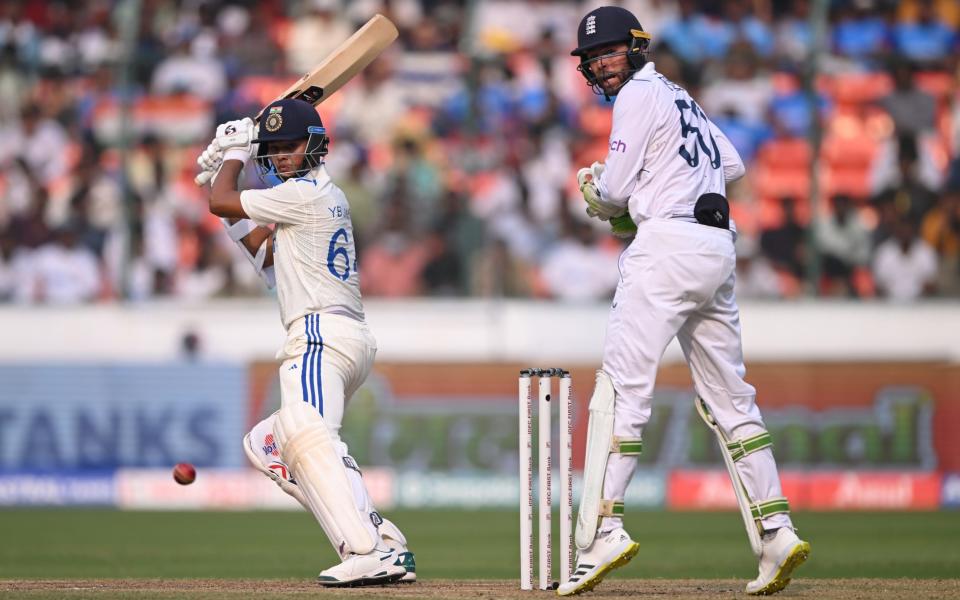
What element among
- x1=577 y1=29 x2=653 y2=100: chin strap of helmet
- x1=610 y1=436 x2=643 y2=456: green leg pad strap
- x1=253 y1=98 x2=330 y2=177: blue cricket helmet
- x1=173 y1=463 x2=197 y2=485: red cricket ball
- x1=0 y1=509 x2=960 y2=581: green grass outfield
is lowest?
x1=0 y1=509 x2=960 y2=581: green grass outfield

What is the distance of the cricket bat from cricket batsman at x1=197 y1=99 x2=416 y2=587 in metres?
0.49

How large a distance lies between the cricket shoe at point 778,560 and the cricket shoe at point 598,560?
64cm

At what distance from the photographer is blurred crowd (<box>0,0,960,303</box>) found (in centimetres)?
1507

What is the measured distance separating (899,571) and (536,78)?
27.7ft

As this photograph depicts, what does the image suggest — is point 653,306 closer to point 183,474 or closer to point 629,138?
point 629,138

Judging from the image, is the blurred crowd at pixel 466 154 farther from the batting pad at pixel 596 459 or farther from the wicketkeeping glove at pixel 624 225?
the batting pad at pixel 596 459

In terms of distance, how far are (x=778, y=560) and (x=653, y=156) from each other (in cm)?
175

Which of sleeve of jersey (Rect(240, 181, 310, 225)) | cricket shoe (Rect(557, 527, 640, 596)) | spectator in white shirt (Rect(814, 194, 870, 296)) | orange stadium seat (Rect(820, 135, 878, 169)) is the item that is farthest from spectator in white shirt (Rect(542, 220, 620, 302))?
cricket shoe (Rect(557, 527, 640, 596))

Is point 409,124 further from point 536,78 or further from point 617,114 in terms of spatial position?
point 617,114

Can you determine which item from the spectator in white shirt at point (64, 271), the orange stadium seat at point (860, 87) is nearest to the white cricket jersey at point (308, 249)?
the spectator in white shirt at point (64, 271)

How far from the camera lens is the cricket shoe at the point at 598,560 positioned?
19.8 feet

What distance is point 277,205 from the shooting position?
22.1 ft

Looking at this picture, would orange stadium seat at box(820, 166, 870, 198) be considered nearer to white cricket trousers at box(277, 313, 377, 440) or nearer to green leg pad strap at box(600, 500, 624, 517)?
white cricket trousers at box(277, 313, 377, 440)

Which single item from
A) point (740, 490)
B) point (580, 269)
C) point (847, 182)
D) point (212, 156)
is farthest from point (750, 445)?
point (847, 182)
